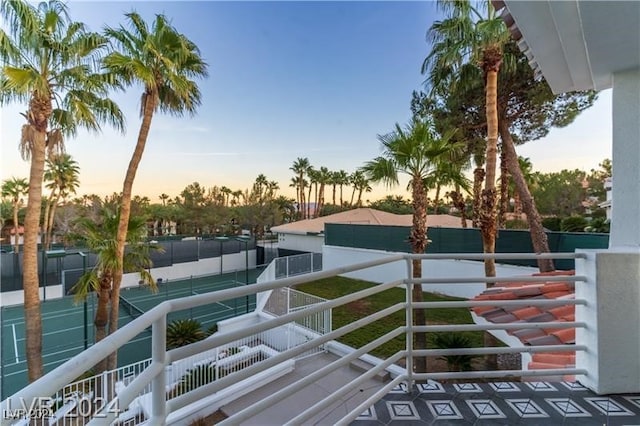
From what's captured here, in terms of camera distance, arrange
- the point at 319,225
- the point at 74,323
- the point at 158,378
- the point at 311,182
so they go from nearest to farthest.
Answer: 1. the point at 158,378
2. the point at 74,323
3. the point at 319,225
4. the point at 311,182

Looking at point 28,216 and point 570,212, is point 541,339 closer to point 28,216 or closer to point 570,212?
point 28,216

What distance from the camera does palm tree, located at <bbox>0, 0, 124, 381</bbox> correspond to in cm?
582

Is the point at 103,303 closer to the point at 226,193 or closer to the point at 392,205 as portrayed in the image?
the point at 392,205

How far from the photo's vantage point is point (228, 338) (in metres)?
1.20

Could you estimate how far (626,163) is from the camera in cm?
222

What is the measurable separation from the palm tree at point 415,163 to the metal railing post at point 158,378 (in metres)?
5.87

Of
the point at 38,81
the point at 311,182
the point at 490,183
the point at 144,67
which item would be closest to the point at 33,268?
the point at 38,81

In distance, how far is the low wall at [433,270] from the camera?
10.5 metres

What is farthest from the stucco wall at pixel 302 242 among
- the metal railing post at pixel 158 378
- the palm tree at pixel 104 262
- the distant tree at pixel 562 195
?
the distant tree at pixel 562 195

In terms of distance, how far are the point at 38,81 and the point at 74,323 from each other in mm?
10985

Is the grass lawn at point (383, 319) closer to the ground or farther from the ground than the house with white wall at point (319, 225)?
closer to the ground

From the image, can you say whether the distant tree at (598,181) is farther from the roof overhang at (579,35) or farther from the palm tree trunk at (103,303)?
the palm tree trunk at (103,303)

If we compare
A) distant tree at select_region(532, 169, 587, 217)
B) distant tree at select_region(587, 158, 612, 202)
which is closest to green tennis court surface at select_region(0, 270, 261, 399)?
distant tree at select_region(532, 169, 587, 217)

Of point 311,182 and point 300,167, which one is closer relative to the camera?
point 300,167
